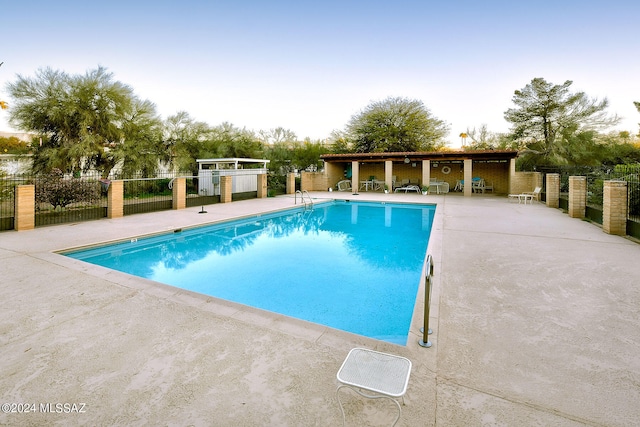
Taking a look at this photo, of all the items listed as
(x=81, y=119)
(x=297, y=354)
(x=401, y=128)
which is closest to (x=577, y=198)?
(x=297, y=354)

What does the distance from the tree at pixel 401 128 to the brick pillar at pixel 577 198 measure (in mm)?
21164

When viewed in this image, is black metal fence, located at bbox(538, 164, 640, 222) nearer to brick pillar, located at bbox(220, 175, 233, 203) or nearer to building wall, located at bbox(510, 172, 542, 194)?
building wall, located at bbox(510, 172, 542, 194)

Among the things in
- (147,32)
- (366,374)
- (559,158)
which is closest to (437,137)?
(559,158)

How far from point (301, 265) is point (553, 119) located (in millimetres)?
27834

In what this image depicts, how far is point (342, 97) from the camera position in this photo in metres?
24.0

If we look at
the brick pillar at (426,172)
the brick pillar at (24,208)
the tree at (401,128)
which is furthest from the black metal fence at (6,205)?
the tree at (401,128)

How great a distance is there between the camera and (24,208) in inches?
328

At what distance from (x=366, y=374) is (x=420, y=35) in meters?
16.5

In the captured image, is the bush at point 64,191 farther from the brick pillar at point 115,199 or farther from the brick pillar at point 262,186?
the brick pillar at point 262,186

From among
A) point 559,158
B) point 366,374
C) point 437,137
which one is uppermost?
point 437,137

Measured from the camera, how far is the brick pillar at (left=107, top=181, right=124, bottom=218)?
1039 centimetres

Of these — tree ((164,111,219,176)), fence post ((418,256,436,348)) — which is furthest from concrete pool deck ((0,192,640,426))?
tree ((164,111,219,176))

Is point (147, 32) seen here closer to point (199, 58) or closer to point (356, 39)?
point (199, 58)

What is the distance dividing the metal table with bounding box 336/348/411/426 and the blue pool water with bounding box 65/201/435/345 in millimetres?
1710
